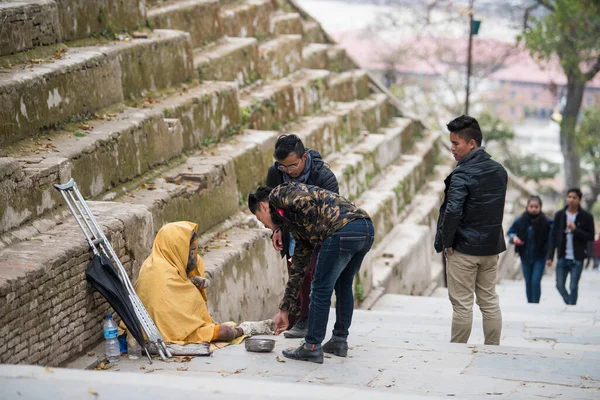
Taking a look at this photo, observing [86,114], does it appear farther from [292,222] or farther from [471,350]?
[471,350]

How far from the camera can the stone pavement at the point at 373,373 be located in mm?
4297

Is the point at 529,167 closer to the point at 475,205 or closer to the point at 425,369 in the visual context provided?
the point at 475,205

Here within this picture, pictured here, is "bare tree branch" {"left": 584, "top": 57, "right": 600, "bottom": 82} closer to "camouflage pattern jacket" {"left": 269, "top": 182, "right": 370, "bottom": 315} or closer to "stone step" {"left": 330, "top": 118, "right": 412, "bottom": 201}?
"stone step" {"left": 330, "top": 118, "right": 412, "bottom": 201}

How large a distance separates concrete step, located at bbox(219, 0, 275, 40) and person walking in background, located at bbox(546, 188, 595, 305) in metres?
5.70

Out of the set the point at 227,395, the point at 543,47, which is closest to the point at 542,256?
the point at 227,395

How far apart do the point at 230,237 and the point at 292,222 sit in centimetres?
272

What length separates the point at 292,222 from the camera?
5855 mm

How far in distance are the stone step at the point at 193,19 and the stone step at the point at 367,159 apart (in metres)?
2.52

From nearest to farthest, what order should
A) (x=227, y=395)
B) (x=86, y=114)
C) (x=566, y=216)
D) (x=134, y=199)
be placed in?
(x=227, y=395)
(x=134, y=199)
(x=86, y=114)
(x=566, y=216)

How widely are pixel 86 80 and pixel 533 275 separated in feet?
19.6

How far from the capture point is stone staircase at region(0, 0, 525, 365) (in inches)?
233

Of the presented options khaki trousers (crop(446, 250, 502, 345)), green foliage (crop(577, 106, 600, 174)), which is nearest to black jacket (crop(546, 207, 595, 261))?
khaki trousers (crop(446, 250, 502, 345))

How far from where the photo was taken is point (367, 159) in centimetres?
1377

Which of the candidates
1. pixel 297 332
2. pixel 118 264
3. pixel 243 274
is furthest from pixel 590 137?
pixel 118 264
